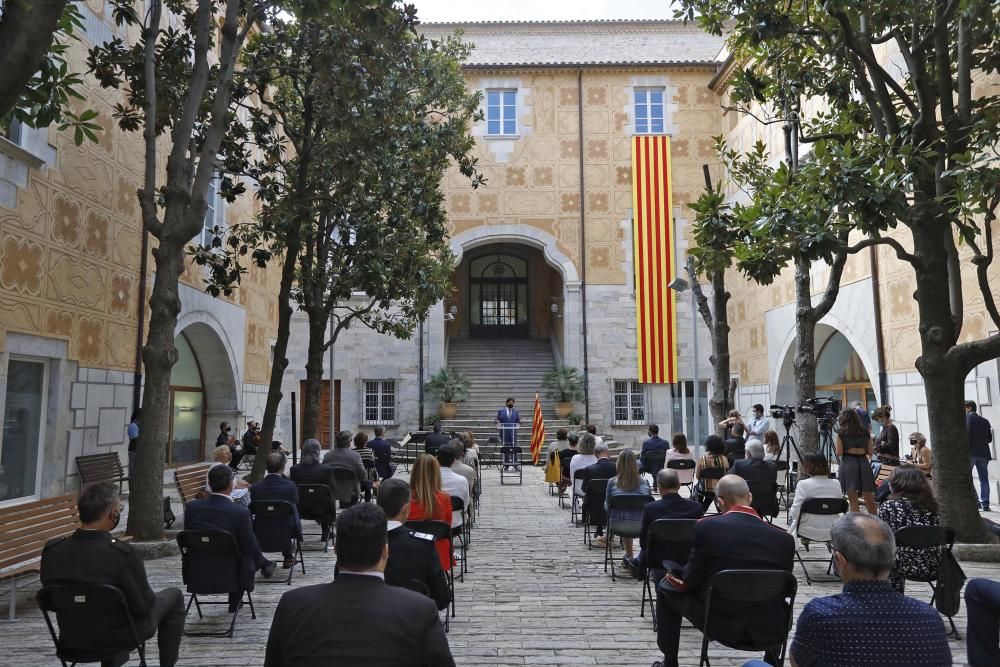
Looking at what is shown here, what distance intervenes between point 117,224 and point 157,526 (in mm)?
5749

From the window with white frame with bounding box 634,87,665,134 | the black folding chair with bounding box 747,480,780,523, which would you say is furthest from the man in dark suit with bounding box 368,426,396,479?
the window with white frame with bounding box 634,87,665,134

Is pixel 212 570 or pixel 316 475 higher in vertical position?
pixel 316 475

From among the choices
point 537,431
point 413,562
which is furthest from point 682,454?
point 537,431

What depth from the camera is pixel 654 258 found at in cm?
2361

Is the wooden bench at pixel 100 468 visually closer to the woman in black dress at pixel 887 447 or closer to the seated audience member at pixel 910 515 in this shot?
the seated audience member at pixel 910 515

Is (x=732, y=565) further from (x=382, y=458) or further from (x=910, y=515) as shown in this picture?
(x=382, y=458)

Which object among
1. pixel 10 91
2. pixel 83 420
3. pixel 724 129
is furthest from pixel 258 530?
pixel 724 129

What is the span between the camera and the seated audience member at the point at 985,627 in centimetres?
352

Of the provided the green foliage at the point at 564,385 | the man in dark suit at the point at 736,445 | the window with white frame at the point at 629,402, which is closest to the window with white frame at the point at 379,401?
the green foliage at the point at 564,385

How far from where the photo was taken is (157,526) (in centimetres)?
807

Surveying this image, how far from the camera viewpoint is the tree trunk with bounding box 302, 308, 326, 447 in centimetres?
1248

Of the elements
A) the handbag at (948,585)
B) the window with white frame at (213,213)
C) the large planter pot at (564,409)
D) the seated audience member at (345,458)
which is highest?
the window with white frame at (213,213)

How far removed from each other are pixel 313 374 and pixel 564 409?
1145 cm

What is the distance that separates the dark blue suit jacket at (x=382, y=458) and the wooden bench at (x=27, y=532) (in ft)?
16.6
